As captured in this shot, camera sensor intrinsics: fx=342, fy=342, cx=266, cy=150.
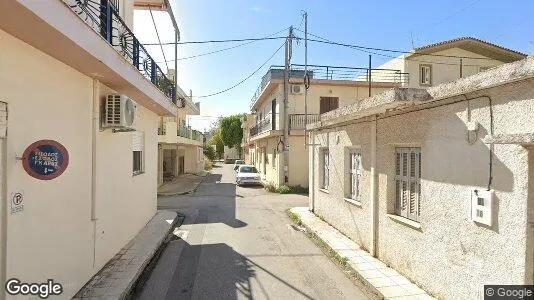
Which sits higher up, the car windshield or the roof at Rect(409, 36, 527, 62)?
the roof at Rect(409, 36, 527, 62)

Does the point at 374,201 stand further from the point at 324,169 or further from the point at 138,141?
the point at 138,141

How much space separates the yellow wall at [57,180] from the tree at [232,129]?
5301 centimetres

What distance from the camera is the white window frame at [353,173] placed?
27.9 ft

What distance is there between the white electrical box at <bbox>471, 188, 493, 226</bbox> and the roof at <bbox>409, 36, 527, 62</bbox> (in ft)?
60.7

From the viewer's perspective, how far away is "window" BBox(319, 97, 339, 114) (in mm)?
20875

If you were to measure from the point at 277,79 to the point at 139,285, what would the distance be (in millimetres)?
16114

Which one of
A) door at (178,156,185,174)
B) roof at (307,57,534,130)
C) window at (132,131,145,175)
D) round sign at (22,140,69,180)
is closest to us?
roof at (307,57,534,130)

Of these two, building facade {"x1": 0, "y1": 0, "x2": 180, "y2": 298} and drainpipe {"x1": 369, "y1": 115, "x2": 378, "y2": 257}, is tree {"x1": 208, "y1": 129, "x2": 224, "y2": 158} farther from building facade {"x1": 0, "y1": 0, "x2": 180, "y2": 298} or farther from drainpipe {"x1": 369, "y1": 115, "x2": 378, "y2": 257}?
drainpipe {"x1": 369, "y1": 115, "x2": 378, "y2": 257}

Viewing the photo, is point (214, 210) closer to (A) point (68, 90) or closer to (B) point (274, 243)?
(B) point (274, 243)

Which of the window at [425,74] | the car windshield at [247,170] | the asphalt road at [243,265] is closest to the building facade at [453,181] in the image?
the asphalt road at [243,265]

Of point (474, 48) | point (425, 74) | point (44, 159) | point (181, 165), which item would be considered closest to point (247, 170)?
point (181, 165)

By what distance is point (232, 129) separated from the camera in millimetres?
60719

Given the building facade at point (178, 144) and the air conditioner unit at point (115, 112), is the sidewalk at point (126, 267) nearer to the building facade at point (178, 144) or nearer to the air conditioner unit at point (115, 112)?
the air conditioner unit at point (115, 112)

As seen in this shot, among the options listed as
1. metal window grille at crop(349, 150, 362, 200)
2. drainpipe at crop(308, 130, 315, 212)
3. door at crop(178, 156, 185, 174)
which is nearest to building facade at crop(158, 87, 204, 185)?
door at crop(178, 156, 185, 174)
